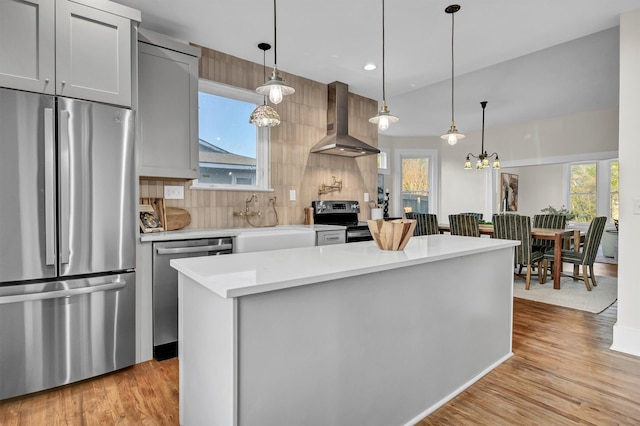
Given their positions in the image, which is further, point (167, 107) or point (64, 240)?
point (167, 107)

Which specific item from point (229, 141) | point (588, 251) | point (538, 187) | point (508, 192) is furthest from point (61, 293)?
point (538, 187)

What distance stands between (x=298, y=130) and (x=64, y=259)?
263 centimetres

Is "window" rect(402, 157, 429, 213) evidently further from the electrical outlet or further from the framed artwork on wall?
the electrical outlet

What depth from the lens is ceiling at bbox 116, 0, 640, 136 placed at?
2.63 meters

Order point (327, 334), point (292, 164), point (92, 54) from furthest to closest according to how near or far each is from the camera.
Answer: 1. point (292, 164)
2. point (92, 54)
3. point (327, 334)

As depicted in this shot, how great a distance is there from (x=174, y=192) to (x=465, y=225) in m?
3.95

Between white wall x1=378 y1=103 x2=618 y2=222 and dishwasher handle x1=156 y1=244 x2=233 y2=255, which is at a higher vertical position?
white wall x1=378 y1=103 x2=618 y2=222

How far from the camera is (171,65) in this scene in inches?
110

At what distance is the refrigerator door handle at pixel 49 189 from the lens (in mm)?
2061

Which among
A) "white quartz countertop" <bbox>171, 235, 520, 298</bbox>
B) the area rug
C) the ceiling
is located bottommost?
the area rug

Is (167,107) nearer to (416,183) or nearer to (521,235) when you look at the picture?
(521,235)

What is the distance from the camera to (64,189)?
83.4 inches

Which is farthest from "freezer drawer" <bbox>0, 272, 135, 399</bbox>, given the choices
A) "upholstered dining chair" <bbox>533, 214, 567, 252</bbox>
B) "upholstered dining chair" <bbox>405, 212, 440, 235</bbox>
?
"upholstered dining chair" <bbox>533, 214, 567, 252</bbox>

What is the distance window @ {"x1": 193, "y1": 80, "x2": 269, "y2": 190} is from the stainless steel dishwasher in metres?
0.85
